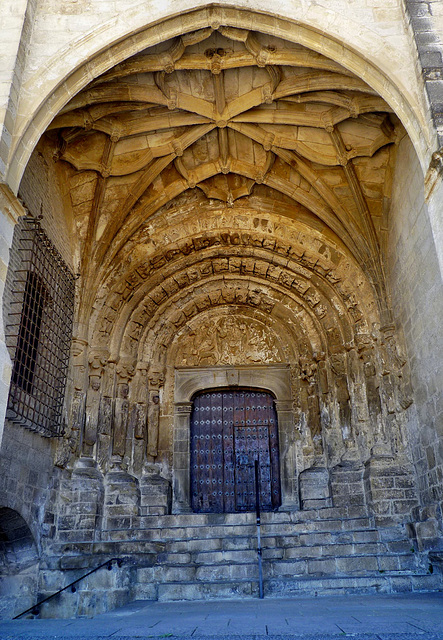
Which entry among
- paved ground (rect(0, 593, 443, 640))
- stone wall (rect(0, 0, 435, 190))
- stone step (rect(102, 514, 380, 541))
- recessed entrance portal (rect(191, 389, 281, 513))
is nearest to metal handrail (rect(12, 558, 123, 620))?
paved ground (rect(0, 593, 443, 640))

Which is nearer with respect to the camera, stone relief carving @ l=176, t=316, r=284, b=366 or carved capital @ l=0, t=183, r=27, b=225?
carved capital @ l=0, t=183, r=27, b=225

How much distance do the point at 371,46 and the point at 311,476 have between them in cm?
612

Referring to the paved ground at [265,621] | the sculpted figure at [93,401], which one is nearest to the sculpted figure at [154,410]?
the sculpted figure at [93,401]

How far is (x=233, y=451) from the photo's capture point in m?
9.64

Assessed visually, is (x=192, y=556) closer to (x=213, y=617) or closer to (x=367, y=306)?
(x=213, y=617)

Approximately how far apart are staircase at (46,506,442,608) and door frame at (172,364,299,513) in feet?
3.28

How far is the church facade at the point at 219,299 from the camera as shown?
6312mm

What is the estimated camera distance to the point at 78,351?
859cm

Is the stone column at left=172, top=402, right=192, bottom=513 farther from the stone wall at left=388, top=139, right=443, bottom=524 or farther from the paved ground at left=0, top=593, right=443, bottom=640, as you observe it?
the stone wall at left=388, top=139, right=443, bottom=524

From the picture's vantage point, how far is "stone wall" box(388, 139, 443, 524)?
6.95 metres

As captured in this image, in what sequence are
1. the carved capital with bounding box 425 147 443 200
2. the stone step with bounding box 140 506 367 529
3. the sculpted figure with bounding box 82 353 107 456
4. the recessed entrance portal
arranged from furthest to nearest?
1. the recessed entrance portal
2. the sculpted figure with bounding box 82 353 107 456
3. the stone step with bounding box 140 506 367 529
4. the carved capital with bounding box 425 147 443 200

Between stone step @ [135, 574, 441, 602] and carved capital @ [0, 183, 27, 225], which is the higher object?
carved capital @ [0, 183, 27, 225]

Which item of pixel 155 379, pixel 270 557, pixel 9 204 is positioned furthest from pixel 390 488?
pixel 9 204

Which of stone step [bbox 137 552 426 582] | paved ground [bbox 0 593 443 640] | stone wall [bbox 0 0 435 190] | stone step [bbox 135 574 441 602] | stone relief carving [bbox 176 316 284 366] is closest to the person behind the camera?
paved ground [bbox 0 593 443 640]
